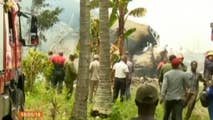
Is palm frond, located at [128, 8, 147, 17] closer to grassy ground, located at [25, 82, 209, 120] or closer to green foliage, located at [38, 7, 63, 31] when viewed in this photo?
grassy ground, located at [25, 82, 209, 120]

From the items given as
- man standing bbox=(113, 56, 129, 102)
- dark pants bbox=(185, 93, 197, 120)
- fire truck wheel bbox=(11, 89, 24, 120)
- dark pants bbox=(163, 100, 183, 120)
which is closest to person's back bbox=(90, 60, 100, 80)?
man standing bbox=(113, 56, 129, 102)

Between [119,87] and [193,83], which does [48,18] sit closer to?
[119,87]

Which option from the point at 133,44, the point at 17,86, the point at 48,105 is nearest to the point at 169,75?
the point at 17,86

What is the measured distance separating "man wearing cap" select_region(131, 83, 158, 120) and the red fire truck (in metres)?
5.10

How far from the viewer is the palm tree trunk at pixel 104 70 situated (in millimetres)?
18172

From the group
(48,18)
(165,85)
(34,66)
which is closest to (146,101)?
(165,85)

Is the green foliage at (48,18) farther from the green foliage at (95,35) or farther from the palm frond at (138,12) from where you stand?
the green foliage at (95,35)

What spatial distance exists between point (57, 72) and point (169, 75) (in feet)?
30.6

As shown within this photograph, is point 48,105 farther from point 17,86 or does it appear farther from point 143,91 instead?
point 143,91

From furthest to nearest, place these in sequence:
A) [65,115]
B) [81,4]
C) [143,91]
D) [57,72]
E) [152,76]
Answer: [152,76], [57,72], [65,115], [81,4], [143,91]

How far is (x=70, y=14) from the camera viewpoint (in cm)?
7581

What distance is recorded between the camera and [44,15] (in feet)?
151

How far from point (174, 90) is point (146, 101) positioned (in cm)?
960

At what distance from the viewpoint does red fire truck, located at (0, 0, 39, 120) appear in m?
11.3
